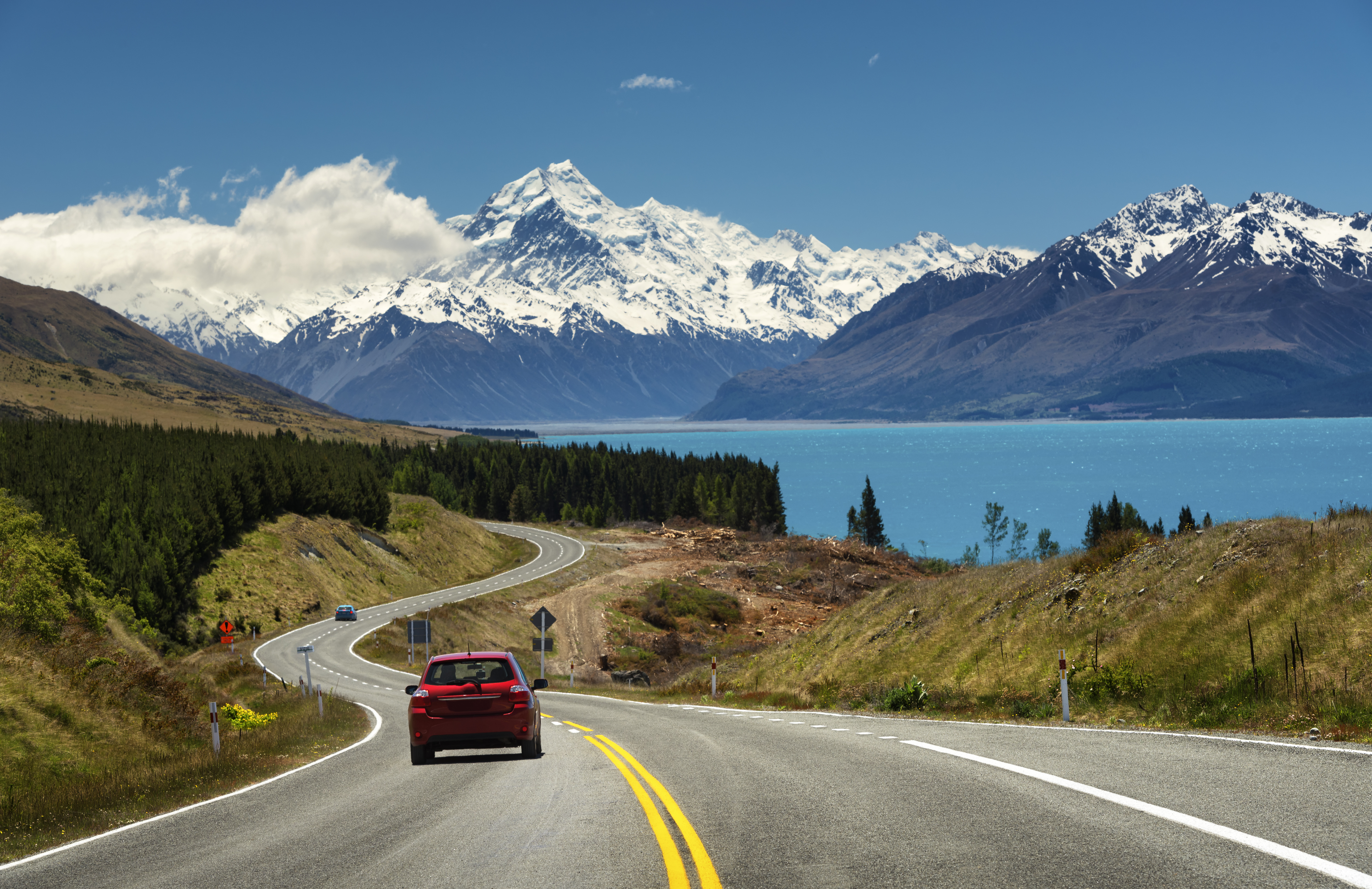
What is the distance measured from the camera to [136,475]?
237 ft

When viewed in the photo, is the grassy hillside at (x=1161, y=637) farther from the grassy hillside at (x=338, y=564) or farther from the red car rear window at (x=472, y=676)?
the grassy hillside at (x=338, y=564)

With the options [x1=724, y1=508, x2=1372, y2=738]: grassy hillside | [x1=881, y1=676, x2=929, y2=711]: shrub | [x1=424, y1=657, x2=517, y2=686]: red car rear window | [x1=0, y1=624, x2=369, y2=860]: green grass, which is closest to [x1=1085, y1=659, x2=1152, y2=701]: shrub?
[x1=724, y1=508, x2=1372, y2=738]: grassy hillside

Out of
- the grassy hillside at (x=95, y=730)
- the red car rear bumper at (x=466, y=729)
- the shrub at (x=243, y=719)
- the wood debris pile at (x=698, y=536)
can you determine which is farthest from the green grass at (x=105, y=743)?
the wood debris pile at (x=698, y=536)

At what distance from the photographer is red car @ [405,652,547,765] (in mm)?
15320

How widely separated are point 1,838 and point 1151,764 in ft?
40.1

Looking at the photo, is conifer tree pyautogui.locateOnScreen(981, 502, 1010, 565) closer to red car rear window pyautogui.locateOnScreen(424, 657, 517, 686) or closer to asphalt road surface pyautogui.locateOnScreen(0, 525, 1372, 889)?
red car rear window pyautogui.locateOnScreen(424, 657, 517, 686)

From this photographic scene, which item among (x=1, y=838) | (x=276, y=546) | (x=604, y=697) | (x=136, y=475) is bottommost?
(x=604, y=697)

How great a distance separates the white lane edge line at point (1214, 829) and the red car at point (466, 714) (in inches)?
288

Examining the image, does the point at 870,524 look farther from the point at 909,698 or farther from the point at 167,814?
the point at 167,814

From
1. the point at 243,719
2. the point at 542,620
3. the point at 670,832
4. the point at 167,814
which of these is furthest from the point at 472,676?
the point at 542,620

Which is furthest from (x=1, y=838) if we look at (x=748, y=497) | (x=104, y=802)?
(x=748, y=497)

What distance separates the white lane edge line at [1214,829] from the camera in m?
6.34

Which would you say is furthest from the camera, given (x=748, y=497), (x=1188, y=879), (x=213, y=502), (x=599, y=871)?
(x=748, y=497)

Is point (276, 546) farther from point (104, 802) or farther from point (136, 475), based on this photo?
point (104, 802)
